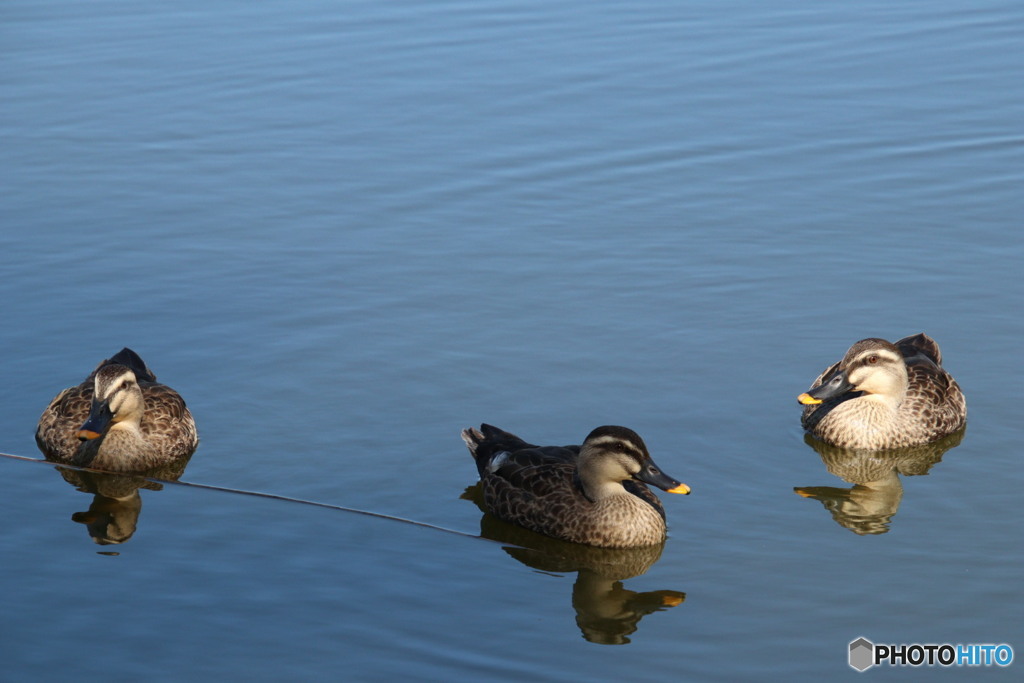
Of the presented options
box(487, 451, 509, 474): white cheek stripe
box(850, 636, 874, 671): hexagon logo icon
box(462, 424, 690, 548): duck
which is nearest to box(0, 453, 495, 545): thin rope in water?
box(462, 424, 690, 548): duck

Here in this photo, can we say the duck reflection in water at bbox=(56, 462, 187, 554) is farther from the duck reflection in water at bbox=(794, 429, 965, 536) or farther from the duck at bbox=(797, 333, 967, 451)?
the duck at bbox=(797, 333, 967, 451)

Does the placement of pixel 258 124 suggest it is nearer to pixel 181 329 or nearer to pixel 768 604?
pixel 181 329

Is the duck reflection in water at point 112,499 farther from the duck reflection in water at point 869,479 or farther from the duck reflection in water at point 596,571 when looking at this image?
the duck reflection in water at point 869,479

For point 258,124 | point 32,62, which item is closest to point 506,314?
point 258,124

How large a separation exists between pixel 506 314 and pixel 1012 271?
5170mm

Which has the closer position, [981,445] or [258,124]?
[981,445]

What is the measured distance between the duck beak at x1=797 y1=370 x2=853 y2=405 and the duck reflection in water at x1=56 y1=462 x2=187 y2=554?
5238mm

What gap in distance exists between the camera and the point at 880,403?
1267 centimetres

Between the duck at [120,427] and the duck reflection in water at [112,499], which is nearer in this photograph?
the duck reflection in water at [112,499]

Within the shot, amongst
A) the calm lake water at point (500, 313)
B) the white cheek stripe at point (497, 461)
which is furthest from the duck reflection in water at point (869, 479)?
the white cheek stripe at point (497, 461)

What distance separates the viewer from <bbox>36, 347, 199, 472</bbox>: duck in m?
12.2

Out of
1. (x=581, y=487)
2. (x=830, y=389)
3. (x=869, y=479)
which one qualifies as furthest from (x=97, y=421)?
(x=869, y=479)

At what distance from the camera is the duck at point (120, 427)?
479 inches

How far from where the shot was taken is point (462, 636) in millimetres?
9375
